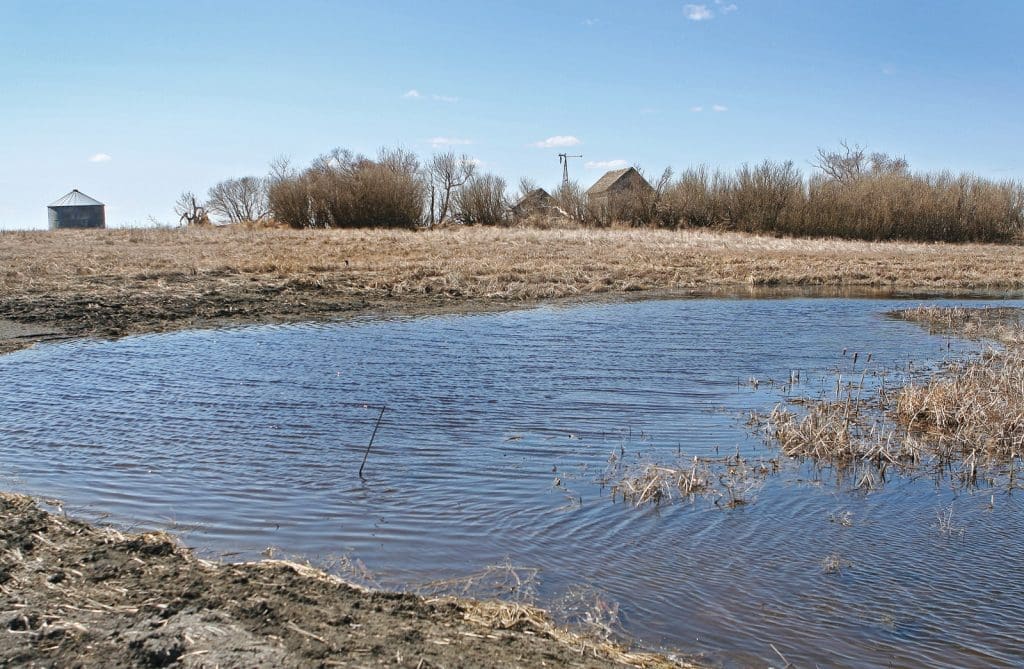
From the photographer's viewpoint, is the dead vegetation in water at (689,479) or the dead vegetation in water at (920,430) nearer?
the dead vegetation in water at (689,479)

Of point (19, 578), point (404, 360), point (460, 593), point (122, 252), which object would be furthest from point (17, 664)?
point (122, 252)

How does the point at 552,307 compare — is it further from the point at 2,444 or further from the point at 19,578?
the point at 19,578

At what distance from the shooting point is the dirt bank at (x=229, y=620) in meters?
3.64

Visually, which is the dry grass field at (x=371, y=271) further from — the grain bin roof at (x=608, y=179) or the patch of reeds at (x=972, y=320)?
the grain bin roof at (x=608, y=179)

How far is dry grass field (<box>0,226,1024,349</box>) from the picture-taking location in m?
17.0

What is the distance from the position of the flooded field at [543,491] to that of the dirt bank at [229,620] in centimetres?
54

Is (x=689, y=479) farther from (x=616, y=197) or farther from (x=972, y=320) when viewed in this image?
(x=616, y=197)

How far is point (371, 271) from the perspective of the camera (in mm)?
22562

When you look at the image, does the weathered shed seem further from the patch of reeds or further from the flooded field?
the flooded field

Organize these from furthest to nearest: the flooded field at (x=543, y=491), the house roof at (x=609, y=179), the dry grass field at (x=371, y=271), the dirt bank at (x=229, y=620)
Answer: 1. the house roof at (x=609, y=179)
2. the dry grass field at (x=371, y=271)
3. the flooded field at (x=543, y=491)
4. the dirt bank at (x=229, y=620)

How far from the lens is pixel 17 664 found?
3.50m

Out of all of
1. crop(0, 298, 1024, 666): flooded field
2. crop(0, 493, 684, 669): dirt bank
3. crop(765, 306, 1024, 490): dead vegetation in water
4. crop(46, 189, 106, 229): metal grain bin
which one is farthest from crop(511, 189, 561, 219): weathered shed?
crop(0, 493, 684, 669): dirt bank

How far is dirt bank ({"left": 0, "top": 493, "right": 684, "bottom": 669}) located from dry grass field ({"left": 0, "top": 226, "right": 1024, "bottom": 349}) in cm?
1014

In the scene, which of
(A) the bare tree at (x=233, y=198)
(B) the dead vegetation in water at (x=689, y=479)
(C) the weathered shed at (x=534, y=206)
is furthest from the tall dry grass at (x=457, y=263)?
(A) the bare tree at (x=233, y=198)
